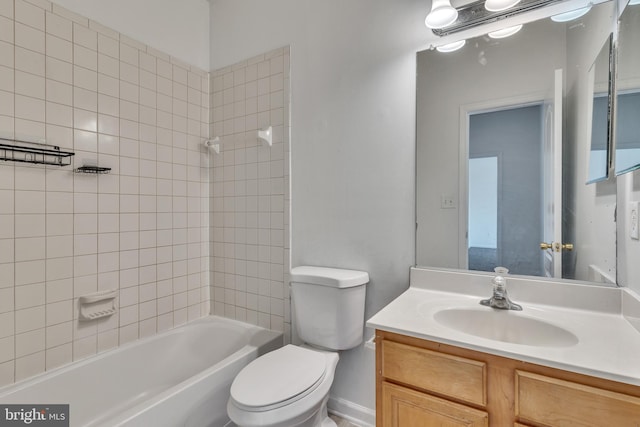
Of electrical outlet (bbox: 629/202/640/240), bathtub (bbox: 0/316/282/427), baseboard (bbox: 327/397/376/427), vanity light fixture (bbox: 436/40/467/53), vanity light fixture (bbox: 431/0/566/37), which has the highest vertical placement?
vanity light fixture (bbox: 431/0/566/37)

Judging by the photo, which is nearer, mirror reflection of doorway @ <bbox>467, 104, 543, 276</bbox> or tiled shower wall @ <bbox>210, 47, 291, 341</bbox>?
mirror reflection of doorway @ <bbox>467, 104, 543, 276</bbox>

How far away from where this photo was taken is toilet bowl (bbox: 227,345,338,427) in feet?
3.71

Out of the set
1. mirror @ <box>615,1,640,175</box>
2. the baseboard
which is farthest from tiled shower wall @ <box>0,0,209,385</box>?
mirror @ <box>615,1,640,175</box>

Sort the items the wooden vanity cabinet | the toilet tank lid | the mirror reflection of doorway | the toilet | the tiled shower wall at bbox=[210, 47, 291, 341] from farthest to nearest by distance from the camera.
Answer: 1. the tiled shower wall at bbox=[210, 47, 291, 341]
2. the toilet tank lid
3. the mirror reflection of doorway
4. the toilet
5. the wooden vanity cabinet

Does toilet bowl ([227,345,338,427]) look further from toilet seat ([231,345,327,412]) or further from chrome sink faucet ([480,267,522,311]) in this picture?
chrome sink faucet ([480,267,522,311])

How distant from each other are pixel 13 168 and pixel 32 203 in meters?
0.17

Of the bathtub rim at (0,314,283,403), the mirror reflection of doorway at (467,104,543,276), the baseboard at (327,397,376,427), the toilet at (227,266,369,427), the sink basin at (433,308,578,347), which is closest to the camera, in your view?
→ the sink basin at (433,308,578,347)

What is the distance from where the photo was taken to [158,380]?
1822 millimetres

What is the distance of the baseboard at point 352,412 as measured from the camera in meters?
1.65

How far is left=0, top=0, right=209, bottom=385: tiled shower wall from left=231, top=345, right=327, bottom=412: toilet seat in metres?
0.98

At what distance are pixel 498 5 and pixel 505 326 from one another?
1285mm

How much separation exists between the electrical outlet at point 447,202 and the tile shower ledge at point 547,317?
0.30 m

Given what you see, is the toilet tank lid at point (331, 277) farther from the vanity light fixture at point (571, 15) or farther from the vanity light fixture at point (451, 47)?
the vanity light fixture at point (571, 15)

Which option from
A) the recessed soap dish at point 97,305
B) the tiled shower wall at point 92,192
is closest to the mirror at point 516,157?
the tiled shower wall at point 92,192
